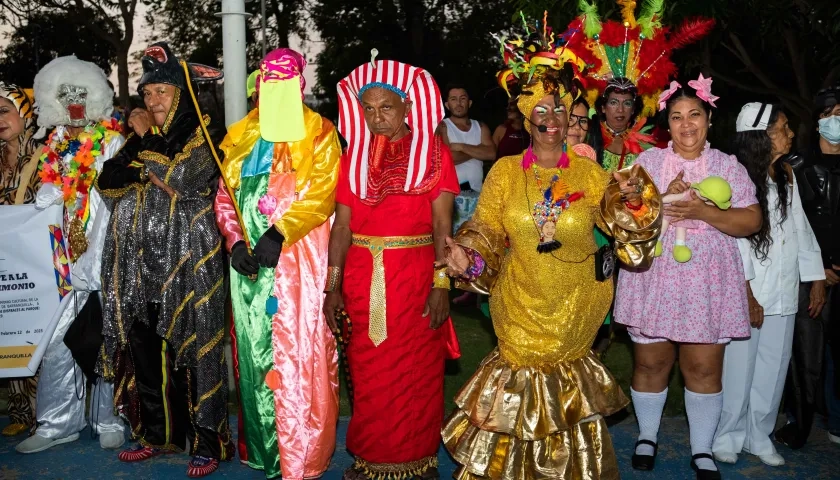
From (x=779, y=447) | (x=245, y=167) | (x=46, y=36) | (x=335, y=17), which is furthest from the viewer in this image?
(x=46, y=36)

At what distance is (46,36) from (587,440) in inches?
934

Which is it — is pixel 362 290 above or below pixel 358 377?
above

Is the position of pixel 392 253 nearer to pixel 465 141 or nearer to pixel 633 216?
pixel 633 216

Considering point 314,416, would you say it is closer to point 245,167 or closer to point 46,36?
point 245,167

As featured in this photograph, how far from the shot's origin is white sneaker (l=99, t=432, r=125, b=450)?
211 inches

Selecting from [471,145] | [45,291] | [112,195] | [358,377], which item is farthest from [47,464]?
[471,145]

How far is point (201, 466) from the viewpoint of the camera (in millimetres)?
4930

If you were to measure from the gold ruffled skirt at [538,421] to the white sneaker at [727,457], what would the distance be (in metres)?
0.96

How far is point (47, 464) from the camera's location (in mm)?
5148

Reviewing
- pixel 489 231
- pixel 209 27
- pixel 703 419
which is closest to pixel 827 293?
pixel 703 419

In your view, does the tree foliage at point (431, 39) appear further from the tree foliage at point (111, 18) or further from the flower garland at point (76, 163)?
the flower garland at point (76, 163)

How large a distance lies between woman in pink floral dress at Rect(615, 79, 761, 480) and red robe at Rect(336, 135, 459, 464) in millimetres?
1141

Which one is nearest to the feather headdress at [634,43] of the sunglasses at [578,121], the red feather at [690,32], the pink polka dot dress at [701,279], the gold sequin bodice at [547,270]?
the red feather at [690,32]

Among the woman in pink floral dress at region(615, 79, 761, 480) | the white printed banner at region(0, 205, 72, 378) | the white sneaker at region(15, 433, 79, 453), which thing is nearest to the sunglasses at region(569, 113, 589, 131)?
the woman in pink floral dress at region(615, 79, 761, 480)
